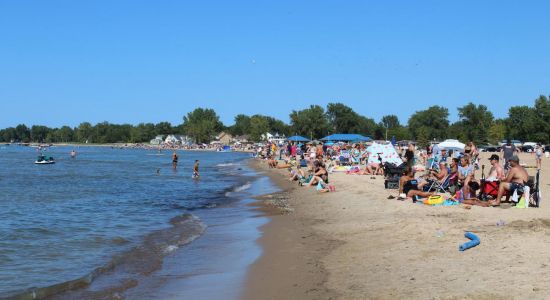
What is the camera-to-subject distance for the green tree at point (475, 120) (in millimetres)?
107456

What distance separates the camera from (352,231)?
10750 millimetres

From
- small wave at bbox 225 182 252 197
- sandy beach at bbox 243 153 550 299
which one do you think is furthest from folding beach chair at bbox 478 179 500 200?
small wave at bbox 225 182 252 197

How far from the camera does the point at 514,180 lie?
11719mm

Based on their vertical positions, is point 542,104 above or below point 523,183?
above

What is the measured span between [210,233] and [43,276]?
4.48m

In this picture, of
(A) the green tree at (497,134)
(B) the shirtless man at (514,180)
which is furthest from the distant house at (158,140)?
(B) the shirtless man at (514,180)

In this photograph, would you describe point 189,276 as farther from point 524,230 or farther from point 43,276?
point 524,230

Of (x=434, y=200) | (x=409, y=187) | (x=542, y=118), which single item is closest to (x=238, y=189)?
(x=409, y=187)

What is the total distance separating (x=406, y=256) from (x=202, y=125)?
16578cm

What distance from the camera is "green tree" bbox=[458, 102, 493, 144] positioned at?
107 meters

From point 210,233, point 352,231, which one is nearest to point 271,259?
point 352,231

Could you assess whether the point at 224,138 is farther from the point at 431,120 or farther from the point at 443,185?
the point at 443,185

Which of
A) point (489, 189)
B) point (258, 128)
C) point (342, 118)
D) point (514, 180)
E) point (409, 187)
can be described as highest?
point (342, 118)

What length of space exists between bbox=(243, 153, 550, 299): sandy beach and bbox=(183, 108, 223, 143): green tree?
159 meters
